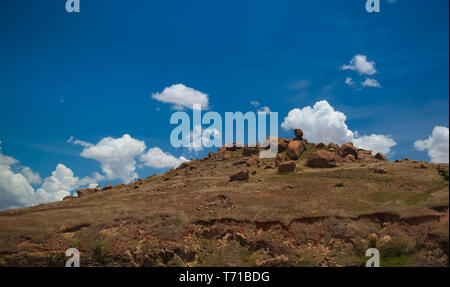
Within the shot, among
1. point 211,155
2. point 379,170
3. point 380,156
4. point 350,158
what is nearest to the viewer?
point 379,170

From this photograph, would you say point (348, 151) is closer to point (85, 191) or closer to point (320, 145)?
point (320, 145)

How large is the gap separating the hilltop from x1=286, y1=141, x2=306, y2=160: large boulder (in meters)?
14.6

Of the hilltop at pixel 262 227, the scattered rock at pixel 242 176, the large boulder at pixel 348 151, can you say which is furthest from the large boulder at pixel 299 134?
the hilltop at pixel 262 227

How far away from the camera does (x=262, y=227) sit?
26750 mm

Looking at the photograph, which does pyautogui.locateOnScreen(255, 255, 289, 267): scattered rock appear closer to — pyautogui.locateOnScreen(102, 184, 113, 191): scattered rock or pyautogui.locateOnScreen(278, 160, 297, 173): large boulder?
pyautogui.locateOnScreen(278, 160, 297, 173): large boulder

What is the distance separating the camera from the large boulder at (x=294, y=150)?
49622 mm

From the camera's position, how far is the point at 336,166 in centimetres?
4244

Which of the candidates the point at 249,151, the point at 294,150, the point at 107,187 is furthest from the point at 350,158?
the point at 107,187

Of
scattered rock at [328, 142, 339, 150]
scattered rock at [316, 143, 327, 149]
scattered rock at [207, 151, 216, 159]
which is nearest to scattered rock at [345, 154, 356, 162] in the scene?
scattered rock at [328, 142, 339, 150]

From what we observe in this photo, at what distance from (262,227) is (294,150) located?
82.7 ft
